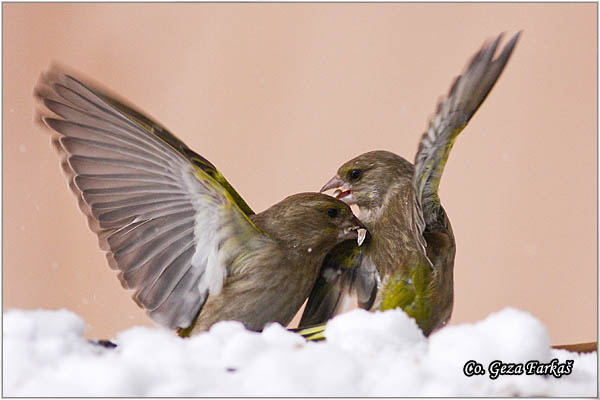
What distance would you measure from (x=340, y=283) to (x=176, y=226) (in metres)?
0.19

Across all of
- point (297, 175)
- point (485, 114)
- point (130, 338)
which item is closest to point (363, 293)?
point (130, 338)

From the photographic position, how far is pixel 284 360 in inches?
16.3

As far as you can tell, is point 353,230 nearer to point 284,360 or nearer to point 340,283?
point 340,283

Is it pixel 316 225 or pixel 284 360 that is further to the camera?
pixel 316 225

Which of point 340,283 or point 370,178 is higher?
point 370,178

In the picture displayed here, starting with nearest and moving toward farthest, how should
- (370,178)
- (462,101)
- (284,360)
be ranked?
(284,360), (462,101), (370,178)

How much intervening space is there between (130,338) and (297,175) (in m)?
0.83

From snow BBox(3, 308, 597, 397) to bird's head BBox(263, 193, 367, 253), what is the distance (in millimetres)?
171

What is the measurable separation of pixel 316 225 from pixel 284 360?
30 centimetres

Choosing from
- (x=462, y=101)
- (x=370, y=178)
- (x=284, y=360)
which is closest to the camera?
(x=284, y=360)

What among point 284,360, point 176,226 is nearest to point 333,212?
point 176,226

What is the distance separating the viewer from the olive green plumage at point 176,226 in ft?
2.24

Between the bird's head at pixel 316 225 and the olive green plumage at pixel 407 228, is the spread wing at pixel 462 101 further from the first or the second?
the bird's head at pixel 316 225

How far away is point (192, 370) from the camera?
1.39ft
